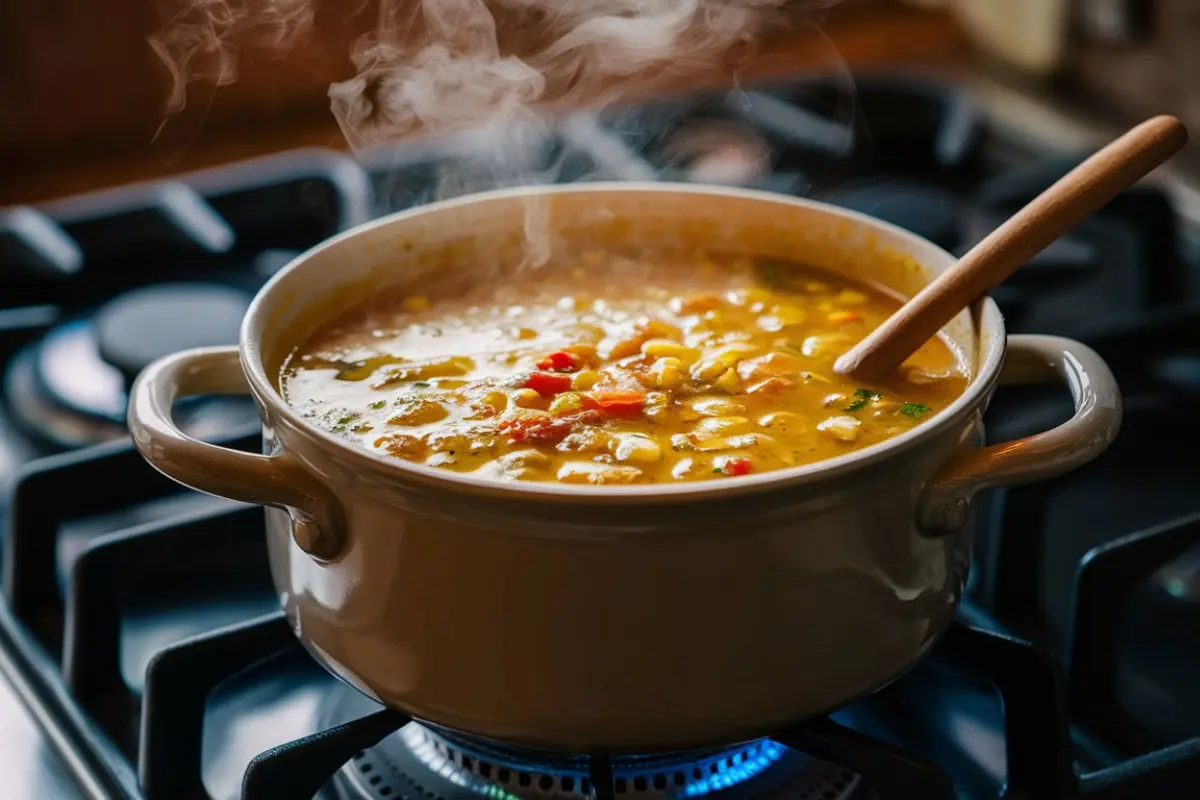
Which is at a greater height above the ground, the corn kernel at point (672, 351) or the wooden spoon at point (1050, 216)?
the wooden spoon at point (1050, 216)

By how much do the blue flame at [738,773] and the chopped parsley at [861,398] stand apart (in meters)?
0.24

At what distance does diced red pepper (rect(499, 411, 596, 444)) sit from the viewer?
87 cm

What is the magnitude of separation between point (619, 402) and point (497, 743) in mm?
264

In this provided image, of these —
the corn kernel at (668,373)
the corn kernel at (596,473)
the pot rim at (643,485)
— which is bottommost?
the corn kernel at (668,373)

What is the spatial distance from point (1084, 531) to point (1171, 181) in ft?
2.19

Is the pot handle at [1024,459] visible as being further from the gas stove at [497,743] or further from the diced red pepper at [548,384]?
the diced red pepper at [548,384]

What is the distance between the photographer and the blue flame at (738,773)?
0.80 meters

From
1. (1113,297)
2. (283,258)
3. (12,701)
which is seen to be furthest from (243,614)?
(1113,297)

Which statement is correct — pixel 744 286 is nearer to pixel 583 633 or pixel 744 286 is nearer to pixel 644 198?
pixel 644 198

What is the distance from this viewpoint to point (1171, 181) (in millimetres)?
1571

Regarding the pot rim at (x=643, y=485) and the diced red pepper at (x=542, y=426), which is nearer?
the pot rim at (x=643, y=485)

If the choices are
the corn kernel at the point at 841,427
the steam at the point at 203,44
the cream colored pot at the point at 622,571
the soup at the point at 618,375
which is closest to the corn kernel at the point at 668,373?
the soup at the point at 618,375

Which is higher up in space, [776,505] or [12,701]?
[776,505]

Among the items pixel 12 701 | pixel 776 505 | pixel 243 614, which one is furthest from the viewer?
pixel 243 614
